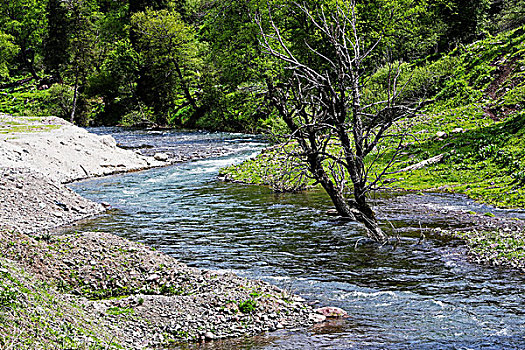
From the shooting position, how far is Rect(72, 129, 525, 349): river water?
23.8 ft

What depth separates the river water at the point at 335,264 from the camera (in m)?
7.25

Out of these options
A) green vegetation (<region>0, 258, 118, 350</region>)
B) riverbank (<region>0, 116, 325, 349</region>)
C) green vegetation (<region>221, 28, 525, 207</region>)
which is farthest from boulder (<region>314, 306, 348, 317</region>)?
green vegetation (<region>221, 28, 525, 207</region>)

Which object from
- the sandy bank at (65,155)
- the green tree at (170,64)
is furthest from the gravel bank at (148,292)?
the green tree at (170,64)

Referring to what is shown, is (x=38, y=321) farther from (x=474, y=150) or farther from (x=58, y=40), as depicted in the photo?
(x=58, y=40)

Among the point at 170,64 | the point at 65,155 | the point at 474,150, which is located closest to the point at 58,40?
the point at 170,64

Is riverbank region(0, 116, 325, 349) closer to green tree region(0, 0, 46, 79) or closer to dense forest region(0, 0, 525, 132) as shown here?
dense forest region(0, 0, 525, 132)

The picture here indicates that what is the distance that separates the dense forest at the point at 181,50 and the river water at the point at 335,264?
773 centimetres

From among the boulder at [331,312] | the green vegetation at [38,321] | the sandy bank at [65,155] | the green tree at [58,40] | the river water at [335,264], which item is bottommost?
the boulder at [331,312]

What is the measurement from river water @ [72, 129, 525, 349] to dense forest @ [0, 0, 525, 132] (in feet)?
25.4

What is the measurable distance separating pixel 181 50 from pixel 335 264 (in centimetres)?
4511

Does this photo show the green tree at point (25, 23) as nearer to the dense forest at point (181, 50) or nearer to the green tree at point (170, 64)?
the dense forest at point (181, 50)

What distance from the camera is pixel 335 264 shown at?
35.3ft

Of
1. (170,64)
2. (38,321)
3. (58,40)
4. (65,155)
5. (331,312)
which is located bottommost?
(331,312)

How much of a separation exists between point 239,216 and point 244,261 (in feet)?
15.7
